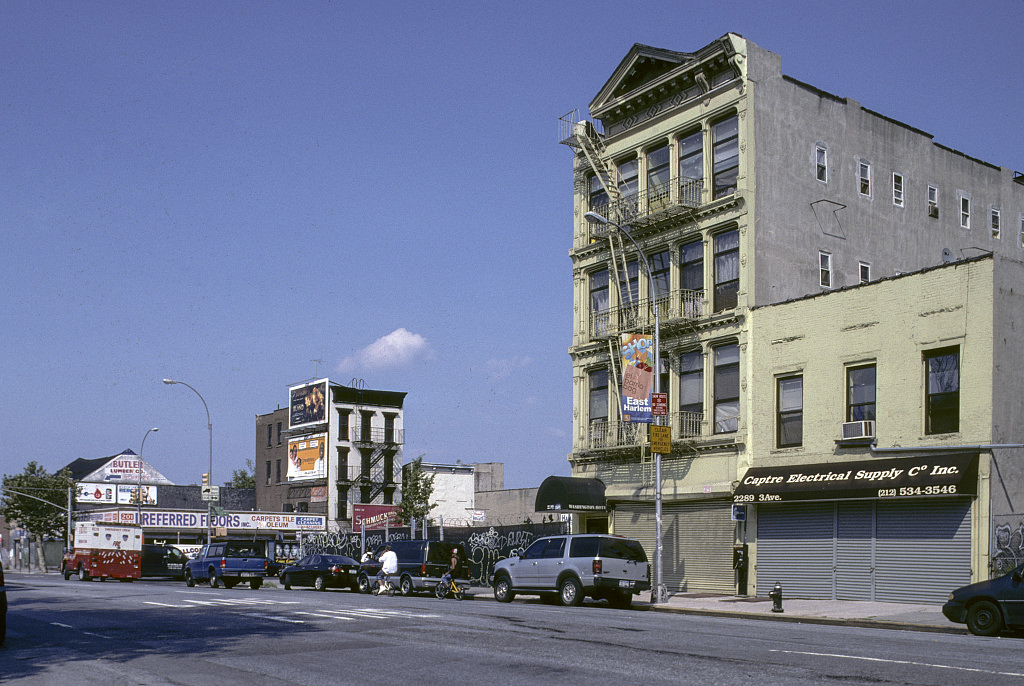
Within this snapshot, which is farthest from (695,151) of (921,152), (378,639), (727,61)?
(378,639)

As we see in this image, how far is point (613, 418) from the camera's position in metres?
38.0

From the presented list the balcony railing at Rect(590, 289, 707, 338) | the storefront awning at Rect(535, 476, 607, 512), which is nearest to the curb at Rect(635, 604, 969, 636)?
the storefront awning at Rect(535, 476, 607, 512)

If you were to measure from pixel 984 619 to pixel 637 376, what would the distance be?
14928 mm

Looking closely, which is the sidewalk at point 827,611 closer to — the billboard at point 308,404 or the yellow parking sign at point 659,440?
the yellow parking sign at point 659,440

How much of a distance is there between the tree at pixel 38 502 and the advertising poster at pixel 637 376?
6423 cm

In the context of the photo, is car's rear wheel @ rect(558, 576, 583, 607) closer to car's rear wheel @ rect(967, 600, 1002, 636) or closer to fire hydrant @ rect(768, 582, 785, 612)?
fire hydrant @ rect(768, 582, 785, 612)

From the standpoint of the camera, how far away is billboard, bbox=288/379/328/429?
78875 millimetres

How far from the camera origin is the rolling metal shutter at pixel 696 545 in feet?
109

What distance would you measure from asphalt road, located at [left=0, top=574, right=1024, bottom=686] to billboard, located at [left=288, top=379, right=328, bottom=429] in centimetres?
5617

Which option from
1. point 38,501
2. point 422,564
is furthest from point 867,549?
point 38,501

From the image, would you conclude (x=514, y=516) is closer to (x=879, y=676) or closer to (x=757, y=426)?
(x=757, y=426)

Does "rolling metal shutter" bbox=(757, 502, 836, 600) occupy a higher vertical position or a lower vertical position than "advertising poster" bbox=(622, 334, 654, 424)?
lower

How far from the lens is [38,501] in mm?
83375

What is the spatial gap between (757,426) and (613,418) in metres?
6.72
